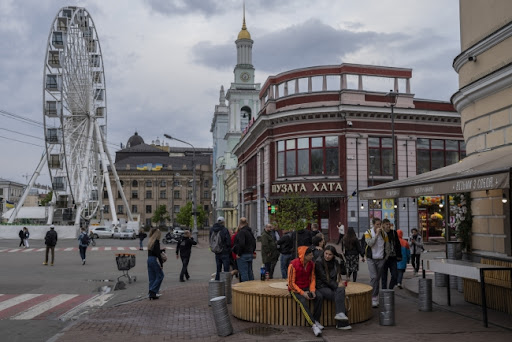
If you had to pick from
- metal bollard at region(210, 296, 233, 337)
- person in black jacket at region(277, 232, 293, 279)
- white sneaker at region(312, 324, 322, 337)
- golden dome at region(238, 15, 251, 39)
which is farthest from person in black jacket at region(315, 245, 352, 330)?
golden dome at region(238, 15, 251, 39)

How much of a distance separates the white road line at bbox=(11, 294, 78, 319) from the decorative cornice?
448 inches

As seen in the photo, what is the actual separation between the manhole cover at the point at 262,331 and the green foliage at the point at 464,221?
585 cm

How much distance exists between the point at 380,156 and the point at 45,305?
33.8 meters

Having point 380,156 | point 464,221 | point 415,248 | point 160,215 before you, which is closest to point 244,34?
point 380,156

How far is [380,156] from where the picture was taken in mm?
42594

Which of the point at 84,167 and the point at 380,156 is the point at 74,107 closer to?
the point at 84,167

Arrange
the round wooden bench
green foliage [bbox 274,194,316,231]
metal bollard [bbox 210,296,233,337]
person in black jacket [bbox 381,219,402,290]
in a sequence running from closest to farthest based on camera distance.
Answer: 1. metal bollard [bbox 210,296,233,337]
2. the round wooden bench
3. person in black jacket [bbox 381,219,402,290]
4. green foliage [bbox 274,194,316,231]

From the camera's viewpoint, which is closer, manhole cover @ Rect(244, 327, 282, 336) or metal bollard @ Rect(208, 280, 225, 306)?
manhole cover @ Rect(244, 327, 282, 336)

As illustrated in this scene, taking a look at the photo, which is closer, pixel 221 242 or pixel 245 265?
pixel 245 265

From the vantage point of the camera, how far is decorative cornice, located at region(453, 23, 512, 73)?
11.5 metres

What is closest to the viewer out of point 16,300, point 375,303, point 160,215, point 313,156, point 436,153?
point 375,303

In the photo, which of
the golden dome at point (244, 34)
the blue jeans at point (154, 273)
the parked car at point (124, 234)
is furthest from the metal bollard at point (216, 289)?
the golden dome at point (244, 34)

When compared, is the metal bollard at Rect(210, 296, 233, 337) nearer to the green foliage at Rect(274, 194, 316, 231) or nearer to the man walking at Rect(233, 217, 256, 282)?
the man walking at Rect(233, 217, 256, 282)

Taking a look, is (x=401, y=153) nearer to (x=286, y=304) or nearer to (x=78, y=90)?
(x=78, y=90)
